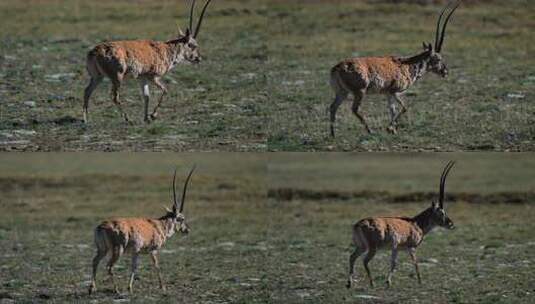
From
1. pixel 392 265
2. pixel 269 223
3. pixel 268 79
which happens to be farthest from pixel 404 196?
pixel 392 265

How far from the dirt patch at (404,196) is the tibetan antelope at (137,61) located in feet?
52.1

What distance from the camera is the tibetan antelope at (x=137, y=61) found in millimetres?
25938

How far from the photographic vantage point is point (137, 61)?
26.6 m

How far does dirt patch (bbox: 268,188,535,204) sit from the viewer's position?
43094mm

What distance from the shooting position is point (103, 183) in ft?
157

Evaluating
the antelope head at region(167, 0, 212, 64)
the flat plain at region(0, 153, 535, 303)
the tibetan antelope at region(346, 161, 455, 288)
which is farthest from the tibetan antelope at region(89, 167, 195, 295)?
the tibetan antelope at region(346, 161, 455, 288)

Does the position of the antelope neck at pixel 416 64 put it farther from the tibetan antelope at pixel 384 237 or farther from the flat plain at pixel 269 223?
the flat plain at pixel 269 223

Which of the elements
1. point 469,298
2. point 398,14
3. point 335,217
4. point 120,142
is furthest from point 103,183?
point 469,298

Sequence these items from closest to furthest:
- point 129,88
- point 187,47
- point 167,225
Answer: point 167,225 → point 187,47 → point 129,88

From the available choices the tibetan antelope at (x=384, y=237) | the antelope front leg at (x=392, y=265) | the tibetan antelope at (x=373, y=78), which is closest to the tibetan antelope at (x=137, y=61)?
the tibetan antelope at (x=373, y=78)

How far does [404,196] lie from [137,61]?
1883cm

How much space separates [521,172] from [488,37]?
6.45 m

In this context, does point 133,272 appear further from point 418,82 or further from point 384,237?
point 418,82

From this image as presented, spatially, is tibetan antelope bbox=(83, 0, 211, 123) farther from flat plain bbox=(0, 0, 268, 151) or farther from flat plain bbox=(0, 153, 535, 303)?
flat plain bbox=(0, 153, 535, 303)
